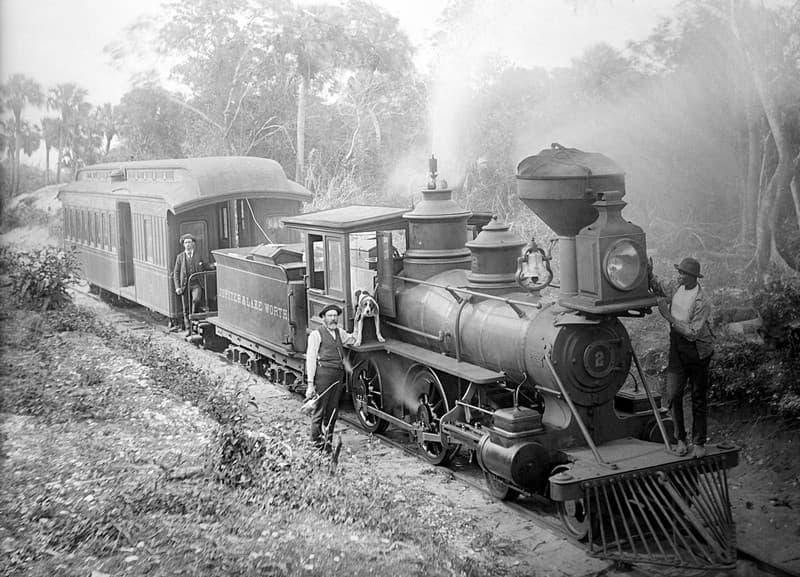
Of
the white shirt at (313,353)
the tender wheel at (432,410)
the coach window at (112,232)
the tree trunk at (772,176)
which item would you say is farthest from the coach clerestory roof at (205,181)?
the tree trunk at (772,176)

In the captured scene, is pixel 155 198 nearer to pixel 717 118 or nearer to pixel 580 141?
pixel 580 141

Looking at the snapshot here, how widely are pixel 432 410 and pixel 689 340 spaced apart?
2.19 metres

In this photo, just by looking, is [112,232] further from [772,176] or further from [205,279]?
[772,176]

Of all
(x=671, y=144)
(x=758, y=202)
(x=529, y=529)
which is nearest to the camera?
(x=529, y=529)

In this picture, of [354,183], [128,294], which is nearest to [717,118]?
[354,183]

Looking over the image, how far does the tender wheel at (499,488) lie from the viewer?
5.66 metres

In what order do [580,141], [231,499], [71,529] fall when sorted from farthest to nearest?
1. [580,141]
2. [231,499]
3. [71,529]

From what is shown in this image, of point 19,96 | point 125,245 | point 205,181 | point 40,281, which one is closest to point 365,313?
point 19,96

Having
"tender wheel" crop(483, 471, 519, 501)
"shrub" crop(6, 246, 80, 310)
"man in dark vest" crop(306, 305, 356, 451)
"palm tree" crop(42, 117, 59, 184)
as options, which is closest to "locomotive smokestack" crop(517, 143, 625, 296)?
"tender wheel" crop(483, 471, 519, 501)

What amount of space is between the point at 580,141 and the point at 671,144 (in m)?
1.27

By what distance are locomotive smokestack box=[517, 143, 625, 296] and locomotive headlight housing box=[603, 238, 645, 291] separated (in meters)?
0.29

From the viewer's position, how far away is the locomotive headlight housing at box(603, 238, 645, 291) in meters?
4.82

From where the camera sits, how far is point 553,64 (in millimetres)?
10602

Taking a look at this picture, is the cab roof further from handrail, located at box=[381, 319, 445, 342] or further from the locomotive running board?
the locomotive running board
